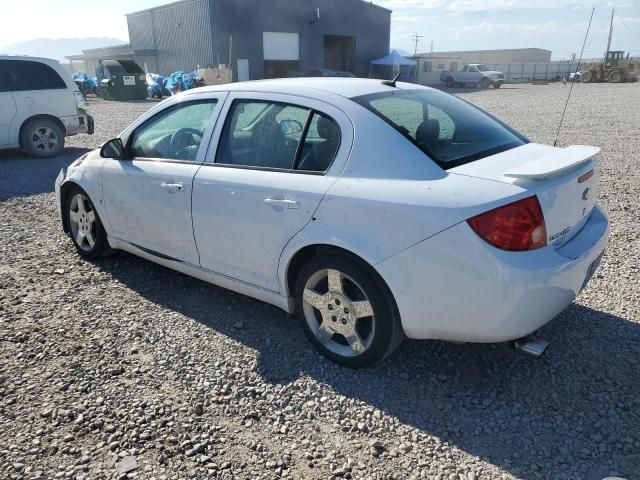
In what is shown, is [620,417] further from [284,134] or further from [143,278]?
[143,278]

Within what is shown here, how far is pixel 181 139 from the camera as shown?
3.81 m

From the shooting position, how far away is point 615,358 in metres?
3.10

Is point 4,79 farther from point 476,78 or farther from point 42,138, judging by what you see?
point 476,78

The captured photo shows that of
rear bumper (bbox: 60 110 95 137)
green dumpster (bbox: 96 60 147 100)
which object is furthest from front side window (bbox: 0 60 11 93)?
green dumpster (bbox: 96 60 147 100)

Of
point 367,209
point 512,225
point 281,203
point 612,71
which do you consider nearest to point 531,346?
point 512,225

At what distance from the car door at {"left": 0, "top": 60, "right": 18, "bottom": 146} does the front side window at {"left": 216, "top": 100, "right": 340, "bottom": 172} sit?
8.22 meters

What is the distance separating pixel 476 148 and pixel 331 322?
4.44 ft

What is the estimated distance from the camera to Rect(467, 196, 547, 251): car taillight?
7.97 feet

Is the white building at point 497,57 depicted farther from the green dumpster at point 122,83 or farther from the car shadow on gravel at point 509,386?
the car shadow on gravel at point 509,386

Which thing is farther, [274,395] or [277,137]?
[277,137]

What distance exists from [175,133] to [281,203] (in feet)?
4.51

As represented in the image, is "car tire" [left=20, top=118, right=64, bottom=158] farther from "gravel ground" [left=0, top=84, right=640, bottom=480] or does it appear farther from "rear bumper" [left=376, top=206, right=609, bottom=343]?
"rear bumper" [left=376, top=206, right=609, bottom=343]

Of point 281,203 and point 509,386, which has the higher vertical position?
point 281,203

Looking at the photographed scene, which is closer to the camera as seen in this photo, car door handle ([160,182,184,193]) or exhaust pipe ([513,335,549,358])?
exhaust pipe ([513,335,549,358])
